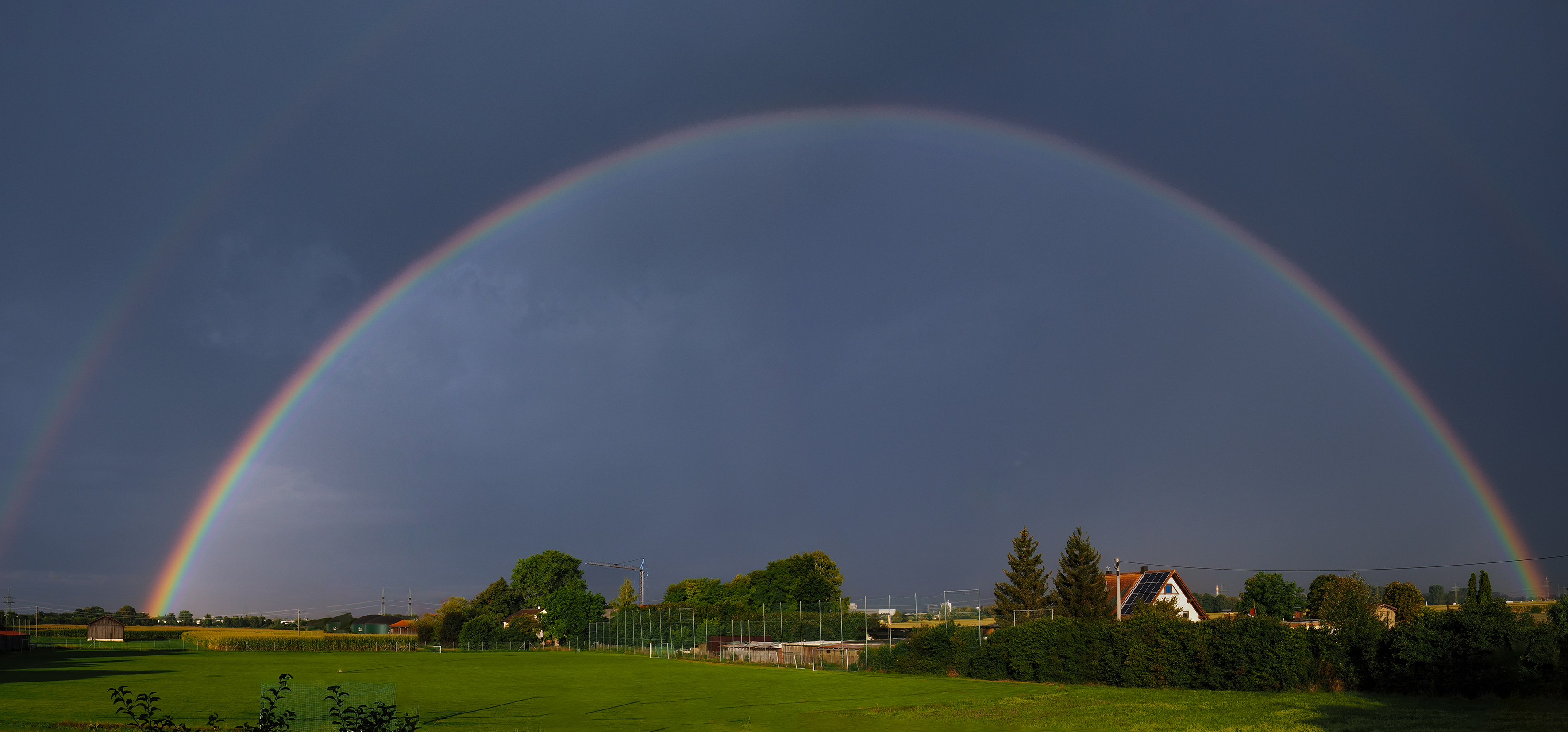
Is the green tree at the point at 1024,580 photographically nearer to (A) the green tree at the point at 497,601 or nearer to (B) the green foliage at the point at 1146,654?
(B) the green foliage at the point at 1146,654

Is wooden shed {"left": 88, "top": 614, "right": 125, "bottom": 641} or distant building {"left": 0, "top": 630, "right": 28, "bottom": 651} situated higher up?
distant building {"left": 0, "top": 630, "right": 28, "bottom": 651}

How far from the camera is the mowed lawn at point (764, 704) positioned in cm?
1742

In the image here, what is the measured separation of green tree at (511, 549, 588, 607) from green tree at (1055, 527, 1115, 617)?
202 ft

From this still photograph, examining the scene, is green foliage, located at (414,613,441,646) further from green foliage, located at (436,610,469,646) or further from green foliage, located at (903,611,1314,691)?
green foliage, located at (903,611,1314,691)

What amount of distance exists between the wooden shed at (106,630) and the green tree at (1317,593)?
98.7 metres

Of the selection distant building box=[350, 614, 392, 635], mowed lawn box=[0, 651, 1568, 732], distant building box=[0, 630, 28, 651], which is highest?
mowed lawn box=[0, 651, 1568, 732]

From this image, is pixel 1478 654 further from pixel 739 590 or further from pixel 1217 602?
pixel 1217 602

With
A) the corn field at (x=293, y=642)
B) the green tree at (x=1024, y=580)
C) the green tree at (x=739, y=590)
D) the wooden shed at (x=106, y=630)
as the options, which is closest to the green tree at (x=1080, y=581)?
the green tree at (x=1024, y=580)

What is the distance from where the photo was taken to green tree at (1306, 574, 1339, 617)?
6962cm

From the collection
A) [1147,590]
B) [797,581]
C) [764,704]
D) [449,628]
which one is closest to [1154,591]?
[1147,590]

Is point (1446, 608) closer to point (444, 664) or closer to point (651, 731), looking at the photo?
point (651, 731)

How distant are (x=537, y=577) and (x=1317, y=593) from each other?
74.5 metres

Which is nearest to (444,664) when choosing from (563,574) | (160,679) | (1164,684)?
(160,679)

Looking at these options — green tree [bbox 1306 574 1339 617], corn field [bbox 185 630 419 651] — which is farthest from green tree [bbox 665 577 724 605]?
green tree [bbox 1306 574 1339 617]
